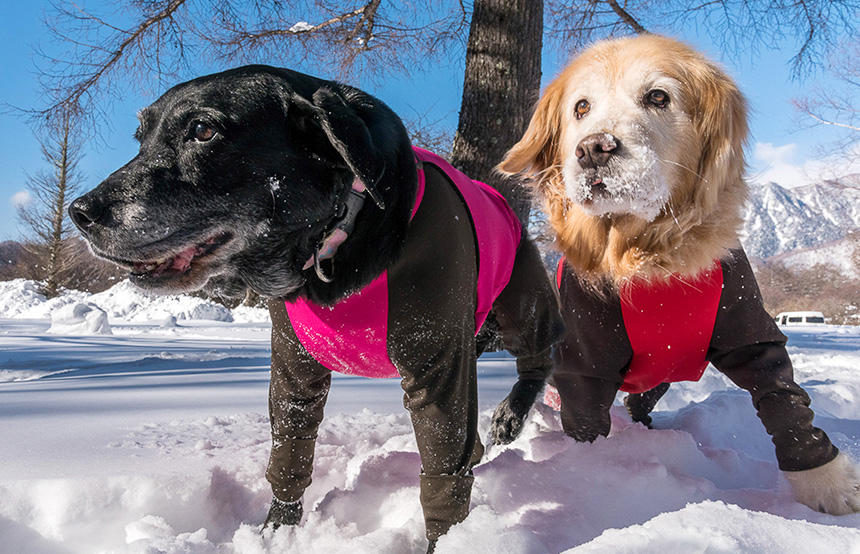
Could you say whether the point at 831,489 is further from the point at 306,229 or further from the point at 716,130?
the point at 306,229

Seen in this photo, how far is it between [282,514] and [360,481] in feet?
Answer: 0.91

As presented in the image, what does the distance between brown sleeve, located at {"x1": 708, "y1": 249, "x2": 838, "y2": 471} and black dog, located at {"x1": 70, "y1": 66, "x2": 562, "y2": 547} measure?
2.94 feet

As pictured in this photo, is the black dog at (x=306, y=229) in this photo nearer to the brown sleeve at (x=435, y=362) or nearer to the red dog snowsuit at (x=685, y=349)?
the brown sleeve at (x=435, y=362)

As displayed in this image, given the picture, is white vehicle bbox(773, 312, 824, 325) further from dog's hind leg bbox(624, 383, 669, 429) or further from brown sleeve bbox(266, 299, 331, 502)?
brown sleeve bbox(266, 299, 331, 502)

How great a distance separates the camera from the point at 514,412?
2352 mm

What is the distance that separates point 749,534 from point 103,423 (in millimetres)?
2167

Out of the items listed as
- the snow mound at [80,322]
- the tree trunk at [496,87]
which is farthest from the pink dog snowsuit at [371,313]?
the snow mound at [80,322]

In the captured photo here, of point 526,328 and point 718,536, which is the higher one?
point 526,328

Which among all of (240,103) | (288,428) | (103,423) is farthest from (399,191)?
(103,423)

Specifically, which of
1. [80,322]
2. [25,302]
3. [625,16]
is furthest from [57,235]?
[625,16]

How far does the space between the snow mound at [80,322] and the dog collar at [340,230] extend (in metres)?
7.09

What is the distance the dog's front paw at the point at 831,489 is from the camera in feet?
5.52

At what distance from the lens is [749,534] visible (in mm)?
1001

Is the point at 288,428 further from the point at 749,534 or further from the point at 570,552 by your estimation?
the point at 749,534
